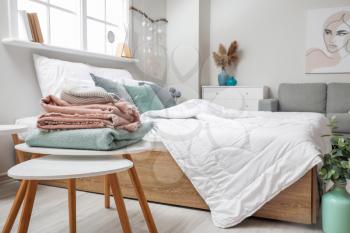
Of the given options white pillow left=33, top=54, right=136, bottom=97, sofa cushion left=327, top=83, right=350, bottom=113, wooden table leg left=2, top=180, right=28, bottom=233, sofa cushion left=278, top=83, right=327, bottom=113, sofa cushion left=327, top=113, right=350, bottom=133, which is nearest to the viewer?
wooden table leg left=2, top=180, right=28, bottom=233

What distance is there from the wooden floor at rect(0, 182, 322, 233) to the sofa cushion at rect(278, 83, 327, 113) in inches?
118

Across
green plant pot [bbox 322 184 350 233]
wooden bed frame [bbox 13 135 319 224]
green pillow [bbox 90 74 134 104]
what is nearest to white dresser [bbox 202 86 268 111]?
green pillow [bbox 90 74 134 104]

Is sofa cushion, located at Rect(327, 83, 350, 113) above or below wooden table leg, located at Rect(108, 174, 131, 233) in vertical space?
above

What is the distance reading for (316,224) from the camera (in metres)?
1.81

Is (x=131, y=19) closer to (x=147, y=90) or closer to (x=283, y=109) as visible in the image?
(x=147, y=90)

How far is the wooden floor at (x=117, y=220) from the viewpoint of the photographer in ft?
5.70

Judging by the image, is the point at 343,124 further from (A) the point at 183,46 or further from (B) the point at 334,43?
(A) the point at 183,46

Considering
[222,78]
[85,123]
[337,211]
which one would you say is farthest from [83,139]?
[222,78]

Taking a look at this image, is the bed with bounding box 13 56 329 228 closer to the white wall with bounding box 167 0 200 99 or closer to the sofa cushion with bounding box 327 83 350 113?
the sofa cushion with bounding box 327 83 350 113

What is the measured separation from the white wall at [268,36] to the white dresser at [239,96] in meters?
0.43

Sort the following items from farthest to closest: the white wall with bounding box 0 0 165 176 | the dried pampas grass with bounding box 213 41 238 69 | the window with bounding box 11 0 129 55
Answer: the dried pampas grass with bounding box 213 41 238 69 → the window with bounding box 11 0 129 55 → the white wall with bounding box 0 0 165 176

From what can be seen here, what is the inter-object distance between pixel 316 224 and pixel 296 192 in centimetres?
25

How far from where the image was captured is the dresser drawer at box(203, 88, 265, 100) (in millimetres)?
4543

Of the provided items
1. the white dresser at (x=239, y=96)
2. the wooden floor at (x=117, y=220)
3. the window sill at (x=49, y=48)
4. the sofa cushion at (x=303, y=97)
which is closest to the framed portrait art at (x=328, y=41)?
the sofa cushion at (x=303, y=97)
